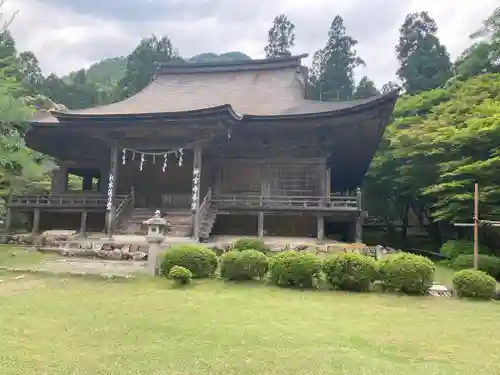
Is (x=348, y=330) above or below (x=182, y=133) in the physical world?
below

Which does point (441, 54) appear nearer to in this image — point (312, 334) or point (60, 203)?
point (60, 203)

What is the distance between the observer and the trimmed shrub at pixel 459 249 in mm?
17250

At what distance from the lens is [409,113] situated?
3034 centimetres

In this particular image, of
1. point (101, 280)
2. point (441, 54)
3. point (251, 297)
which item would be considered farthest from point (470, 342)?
point (441, 54)

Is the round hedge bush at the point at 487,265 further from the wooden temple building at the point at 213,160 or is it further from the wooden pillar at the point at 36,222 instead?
the wooden pillar at the point at 36,222

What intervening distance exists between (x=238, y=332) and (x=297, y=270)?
3.71 m

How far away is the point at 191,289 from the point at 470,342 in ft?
17.4

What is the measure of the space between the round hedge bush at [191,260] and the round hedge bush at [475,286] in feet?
17.7

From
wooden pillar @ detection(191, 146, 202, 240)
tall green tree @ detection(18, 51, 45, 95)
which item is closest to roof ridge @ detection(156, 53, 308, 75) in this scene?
wooden pillar @ detection(191, 146, 202, 240)

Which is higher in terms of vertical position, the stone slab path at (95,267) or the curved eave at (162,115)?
the curved eave at (162,115)

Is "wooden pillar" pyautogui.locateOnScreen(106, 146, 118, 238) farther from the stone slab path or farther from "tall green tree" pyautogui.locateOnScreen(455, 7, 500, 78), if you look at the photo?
"tall green tree" pyautogui.locateOnScreen(455, 7, 500, 78)

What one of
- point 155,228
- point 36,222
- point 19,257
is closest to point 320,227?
point 155,228

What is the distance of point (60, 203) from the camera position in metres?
17.5

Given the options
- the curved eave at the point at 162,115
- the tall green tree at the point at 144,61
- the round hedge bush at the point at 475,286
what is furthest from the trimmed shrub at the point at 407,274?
the tall green tree at the point at 144,61
